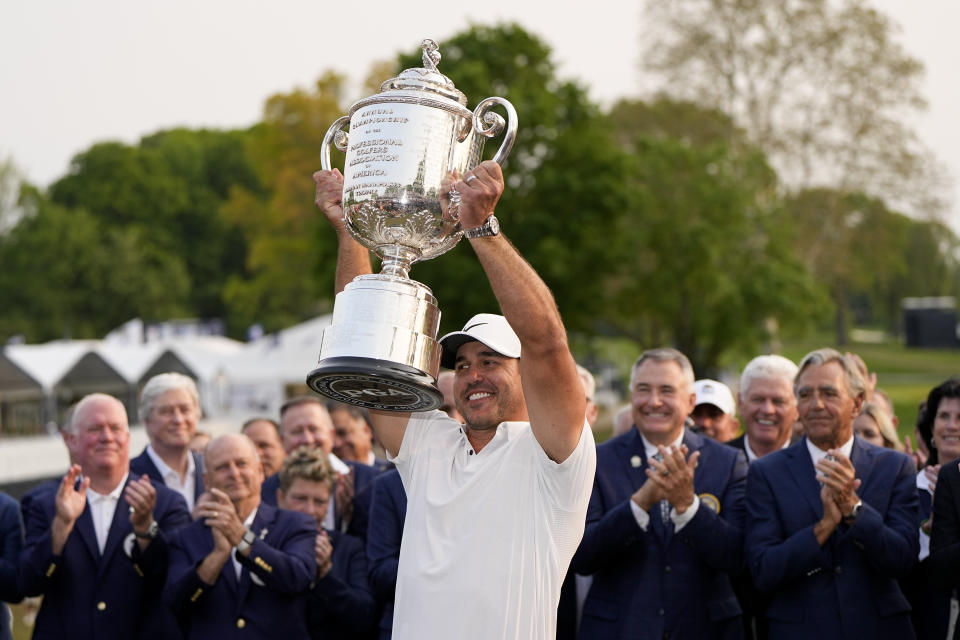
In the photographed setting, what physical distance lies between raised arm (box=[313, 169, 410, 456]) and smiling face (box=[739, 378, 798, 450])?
2.85 meters

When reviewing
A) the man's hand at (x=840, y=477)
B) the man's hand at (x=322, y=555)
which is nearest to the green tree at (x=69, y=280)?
the man's hand at (x=322, y=555)

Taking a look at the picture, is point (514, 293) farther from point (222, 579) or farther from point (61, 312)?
point (61, 312)

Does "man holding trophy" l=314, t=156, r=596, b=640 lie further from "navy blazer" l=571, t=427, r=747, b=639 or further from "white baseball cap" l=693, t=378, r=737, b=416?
"white baseball cap" l=693, t=378, r=737, b=416

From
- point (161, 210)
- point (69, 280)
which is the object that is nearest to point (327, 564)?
point (69, 280)

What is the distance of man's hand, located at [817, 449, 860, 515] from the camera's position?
4672 millimetres

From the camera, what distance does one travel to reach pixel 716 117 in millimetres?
34875

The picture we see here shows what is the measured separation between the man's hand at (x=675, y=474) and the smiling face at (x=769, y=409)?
1.55 meters

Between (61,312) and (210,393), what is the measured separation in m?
30.3

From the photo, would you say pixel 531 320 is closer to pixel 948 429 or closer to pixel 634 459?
pixel 634 459

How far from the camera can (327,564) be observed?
568cm

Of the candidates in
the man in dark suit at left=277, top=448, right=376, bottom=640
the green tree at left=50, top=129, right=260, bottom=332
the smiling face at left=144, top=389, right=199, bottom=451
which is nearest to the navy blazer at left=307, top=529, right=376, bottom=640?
the man in dark suit at left=277, top=448, right=376, bottom=640

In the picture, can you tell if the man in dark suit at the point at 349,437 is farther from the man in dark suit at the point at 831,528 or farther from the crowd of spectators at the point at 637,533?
the man in dark suit at the point at 831,528

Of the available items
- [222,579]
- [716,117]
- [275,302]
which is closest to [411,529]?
[222,579]

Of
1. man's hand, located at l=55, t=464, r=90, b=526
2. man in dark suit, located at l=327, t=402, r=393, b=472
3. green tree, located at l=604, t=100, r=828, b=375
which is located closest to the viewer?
man's hand, located at l=55, t=464, r=90, b=526
